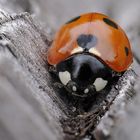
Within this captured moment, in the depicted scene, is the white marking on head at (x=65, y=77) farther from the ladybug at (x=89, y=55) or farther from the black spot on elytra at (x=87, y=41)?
the black spot on elytra at (x=87, y=41)

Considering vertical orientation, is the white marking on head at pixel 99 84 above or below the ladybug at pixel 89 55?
below

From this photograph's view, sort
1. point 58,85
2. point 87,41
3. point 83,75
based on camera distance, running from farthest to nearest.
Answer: point 87,41 < point 83,75 < point 58,85

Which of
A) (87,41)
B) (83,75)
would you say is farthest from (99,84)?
(87,41)

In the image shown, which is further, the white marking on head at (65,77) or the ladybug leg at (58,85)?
the white marking on head at (65,77)

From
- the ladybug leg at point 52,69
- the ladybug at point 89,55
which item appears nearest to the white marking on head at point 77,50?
the ladybug at point 89,55

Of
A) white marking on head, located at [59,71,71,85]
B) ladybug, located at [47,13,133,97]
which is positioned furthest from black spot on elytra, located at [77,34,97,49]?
white marking on head, located at [59,71,71,85]

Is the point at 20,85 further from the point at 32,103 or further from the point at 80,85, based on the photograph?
the point at 80,85

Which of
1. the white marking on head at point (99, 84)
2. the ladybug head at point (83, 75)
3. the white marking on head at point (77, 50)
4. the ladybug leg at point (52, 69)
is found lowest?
the white marking on head at point (99, 84)

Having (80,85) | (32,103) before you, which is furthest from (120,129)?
(80,85)

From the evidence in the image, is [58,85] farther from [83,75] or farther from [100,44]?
[100,44]
